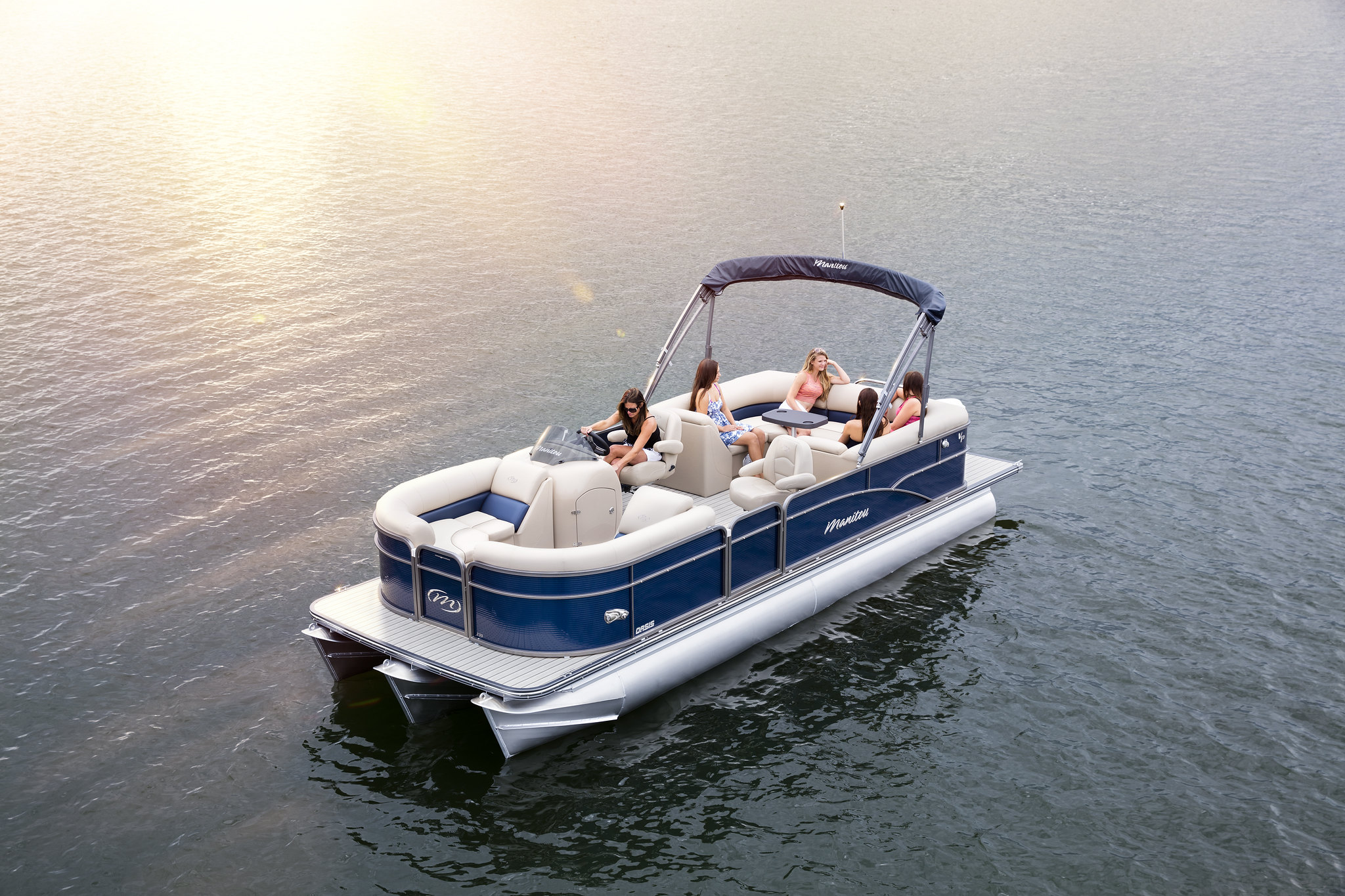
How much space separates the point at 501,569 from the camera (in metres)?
8.79

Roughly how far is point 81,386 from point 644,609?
11.3 meters

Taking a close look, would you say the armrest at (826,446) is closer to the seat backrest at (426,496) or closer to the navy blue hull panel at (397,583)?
the seat backrest at (426,496)

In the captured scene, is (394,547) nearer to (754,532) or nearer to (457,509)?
(457,509)

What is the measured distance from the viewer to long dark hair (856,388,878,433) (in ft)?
38.5

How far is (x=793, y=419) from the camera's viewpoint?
12242 millimetres

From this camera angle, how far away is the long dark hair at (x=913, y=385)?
12039 millimetres

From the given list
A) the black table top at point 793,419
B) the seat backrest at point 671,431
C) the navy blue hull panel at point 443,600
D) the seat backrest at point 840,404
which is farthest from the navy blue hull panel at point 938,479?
the navy blue hull panel at point 443,600

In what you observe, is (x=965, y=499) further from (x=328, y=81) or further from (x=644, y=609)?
(x=328, y=81)

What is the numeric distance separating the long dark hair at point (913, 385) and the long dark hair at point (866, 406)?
1.35 ft

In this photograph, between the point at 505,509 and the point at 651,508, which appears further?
the point at 651,508

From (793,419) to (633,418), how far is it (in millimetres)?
1882

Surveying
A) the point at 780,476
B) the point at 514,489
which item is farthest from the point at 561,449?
the point at 780,476

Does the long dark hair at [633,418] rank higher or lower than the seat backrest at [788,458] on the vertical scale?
higher

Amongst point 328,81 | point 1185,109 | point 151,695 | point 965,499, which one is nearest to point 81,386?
point 151,695
